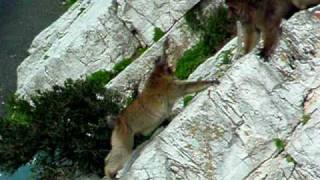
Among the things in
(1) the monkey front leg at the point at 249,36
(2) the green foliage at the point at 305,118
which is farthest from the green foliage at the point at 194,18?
(2) the green foliage at the point at 305,118

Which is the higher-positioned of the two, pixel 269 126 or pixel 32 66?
pixel 32 66

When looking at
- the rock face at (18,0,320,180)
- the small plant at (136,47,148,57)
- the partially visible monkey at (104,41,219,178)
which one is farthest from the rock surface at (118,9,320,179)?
the small plant at (136,47,148,57)

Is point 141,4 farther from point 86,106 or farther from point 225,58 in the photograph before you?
point 225,58

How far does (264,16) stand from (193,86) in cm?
152

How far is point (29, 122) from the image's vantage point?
17.3 metres

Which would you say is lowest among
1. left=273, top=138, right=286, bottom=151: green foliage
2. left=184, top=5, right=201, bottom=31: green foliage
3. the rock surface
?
left=273, top=138, right=286, bottom=151: green foliage

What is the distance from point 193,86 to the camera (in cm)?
1351

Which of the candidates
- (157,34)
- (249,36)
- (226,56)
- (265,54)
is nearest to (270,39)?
(265,54)

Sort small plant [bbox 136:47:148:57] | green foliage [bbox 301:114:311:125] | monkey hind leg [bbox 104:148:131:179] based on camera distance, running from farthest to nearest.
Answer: small plant [bbox 136:47:148:57] < monkey hind leg [bbox 104:148:131:179] < green foliage [bbox 301:114:311:125]

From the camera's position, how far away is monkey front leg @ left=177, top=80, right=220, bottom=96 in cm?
1348

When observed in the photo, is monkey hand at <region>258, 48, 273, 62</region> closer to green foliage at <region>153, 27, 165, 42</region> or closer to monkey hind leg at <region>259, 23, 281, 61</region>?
monkey hind leg at <region>259, 23, 281, 61</region>

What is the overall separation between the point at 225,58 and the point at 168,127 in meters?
1.77

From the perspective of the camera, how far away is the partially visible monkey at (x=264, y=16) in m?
13.0

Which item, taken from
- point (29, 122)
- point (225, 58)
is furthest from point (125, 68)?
point (225, 58)
